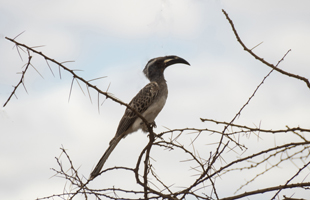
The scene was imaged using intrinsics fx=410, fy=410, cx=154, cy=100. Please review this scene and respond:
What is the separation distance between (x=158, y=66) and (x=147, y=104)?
48.7 inches

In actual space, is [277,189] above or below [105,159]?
below

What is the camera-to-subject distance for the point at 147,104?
264 inches

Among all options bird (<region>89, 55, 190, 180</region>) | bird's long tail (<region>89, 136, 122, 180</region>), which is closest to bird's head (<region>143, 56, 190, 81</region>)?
bird (<region>89, 55, 190, 180</region>)

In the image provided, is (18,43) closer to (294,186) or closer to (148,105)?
(294,186)

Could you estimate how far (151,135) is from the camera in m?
4.24

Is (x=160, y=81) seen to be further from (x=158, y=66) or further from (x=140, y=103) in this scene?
(x=140, y=103)

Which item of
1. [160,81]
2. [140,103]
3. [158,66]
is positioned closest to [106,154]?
[140,103]

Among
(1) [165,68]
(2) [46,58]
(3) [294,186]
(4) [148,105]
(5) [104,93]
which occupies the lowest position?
(3) [294,186]

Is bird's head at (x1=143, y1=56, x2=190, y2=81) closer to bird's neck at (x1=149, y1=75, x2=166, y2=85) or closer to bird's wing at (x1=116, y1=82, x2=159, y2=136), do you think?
bird's neck at (x1=149, y1=75, x2=166, y2=85)

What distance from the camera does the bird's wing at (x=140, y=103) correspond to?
6.50m

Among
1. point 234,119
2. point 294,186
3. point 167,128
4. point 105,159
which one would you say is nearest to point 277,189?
point 294,186

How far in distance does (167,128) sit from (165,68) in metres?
3.93

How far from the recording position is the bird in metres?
6.43

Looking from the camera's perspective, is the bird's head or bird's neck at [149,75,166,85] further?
the bird's head
